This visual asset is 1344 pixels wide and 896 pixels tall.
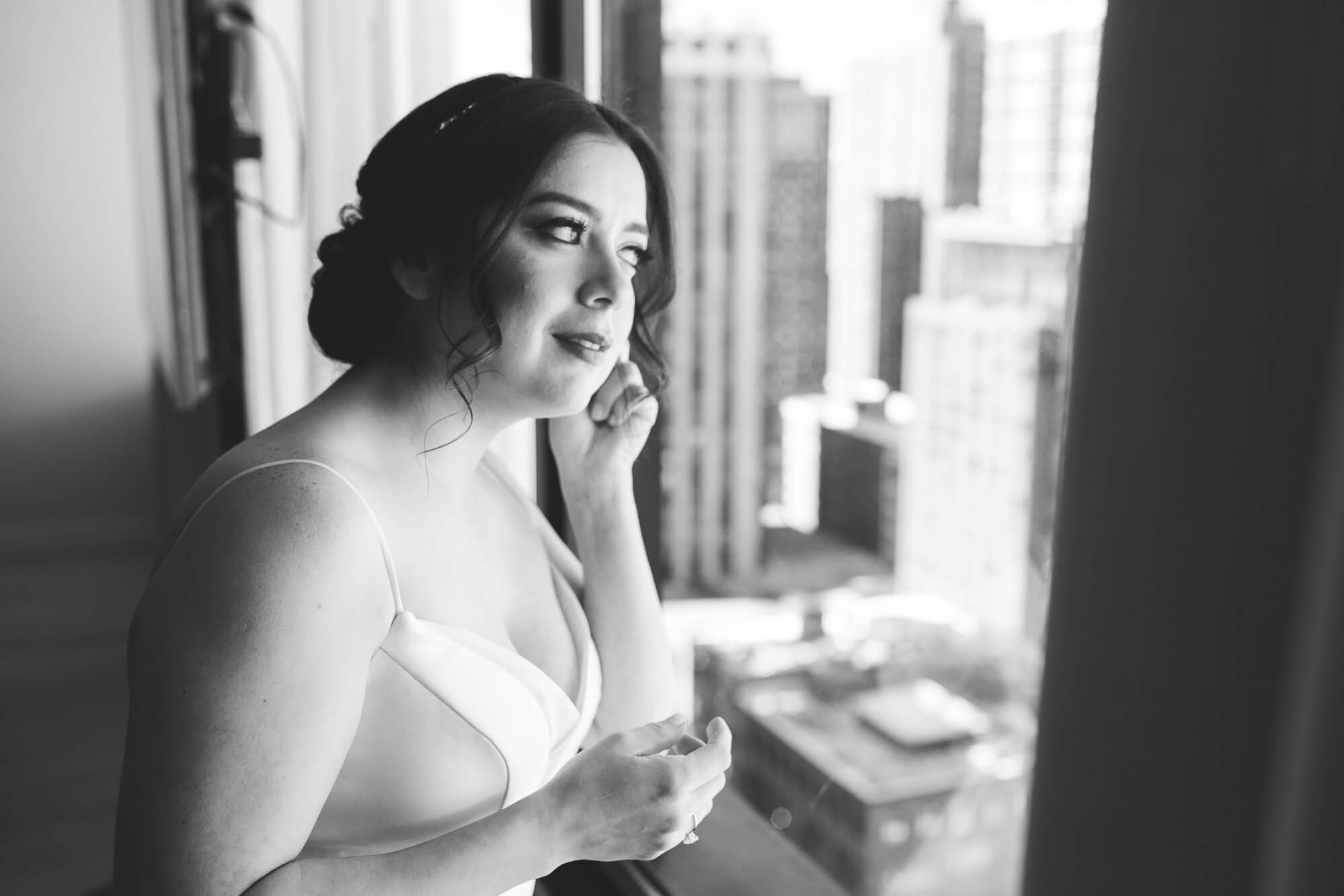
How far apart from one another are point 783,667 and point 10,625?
10.1 feet

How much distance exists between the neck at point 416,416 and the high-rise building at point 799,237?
2.95 ft

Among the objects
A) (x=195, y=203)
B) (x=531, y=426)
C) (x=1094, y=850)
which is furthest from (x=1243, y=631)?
(x=195, y=203)

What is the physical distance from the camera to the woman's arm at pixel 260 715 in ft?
2.29

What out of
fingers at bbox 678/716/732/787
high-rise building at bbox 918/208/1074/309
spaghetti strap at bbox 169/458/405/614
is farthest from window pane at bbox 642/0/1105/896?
spaghetti strap at bbox 169/458/405/614

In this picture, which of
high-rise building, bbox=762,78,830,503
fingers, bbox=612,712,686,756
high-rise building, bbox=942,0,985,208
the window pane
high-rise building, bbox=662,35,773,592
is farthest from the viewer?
high-rise building, bbox=662,35,773,592

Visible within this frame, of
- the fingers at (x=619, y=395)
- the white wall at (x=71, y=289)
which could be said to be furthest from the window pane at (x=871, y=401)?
the white wall at (x=71, y=289)

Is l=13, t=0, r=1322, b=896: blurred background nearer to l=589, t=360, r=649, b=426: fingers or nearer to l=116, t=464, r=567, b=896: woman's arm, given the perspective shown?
l=589, t=360, r=649, b=426: fingers

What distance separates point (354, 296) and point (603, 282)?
25cm

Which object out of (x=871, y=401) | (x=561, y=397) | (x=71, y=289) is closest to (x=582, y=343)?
(x=561, y=397)

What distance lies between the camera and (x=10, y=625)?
12.1 ft

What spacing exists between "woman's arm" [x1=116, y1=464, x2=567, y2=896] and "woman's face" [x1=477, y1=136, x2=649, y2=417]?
0.18 m

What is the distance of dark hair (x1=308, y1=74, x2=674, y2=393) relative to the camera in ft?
2.69

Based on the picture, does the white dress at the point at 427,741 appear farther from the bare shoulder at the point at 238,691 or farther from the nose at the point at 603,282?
the nose at the point at 603,282

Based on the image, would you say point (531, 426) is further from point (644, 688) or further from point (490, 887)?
point (490, 887)
